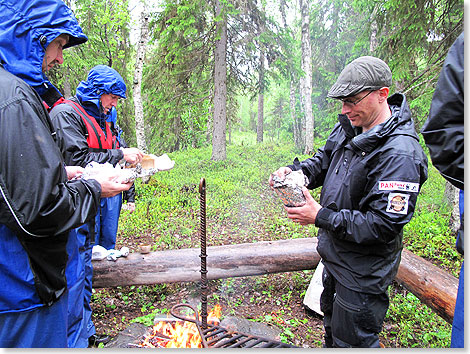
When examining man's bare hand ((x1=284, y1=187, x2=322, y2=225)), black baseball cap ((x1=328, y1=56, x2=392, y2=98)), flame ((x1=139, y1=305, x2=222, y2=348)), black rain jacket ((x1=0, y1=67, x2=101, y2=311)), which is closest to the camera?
black rain jacket ((x1=0, y1=67, x2=101, y2=311))

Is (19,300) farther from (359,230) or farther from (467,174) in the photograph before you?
(467,174)

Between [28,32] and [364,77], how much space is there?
2240 mm

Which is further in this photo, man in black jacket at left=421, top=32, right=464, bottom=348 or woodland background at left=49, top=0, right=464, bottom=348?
woodland background at left=49, top=0, right=464, bottom=348

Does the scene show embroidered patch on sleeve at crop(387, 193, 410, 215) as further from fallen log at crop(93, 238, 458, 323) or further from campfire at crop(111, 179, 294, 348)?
fallen log at crop(93, 238, 458, 323)

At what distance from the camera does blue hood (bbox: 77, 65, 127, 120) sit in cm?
372

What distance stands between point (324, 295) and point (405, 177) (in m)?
1.44

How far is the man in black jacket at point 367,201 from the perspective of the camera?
210 centimetres

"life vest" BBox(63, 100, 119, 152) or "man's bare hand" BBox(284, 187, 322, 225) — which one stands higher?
"life vest" BBox(63, 100, 119, 152)

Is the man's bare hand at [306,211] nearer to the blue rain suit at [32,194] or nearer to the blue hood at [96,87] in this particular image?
the blue rain suit at [32,194]

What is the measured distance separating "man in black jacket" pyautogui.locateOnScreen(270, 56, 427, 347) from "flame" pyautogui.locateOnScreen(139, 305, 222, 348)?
4.50 ft

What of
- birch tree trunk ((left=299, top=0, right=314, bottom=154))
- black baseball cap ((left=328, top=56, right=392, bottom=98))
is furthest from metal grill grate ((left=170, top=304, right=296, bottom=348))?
birch tree trunk ((left=299, top=0, right=314, bottom=154))

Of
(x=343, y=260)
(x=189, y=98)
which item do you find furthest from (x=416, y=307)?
(x=189, y=98)

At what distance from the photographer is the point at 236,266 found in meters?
4.29

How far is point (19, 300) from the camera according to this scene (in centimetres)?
163
